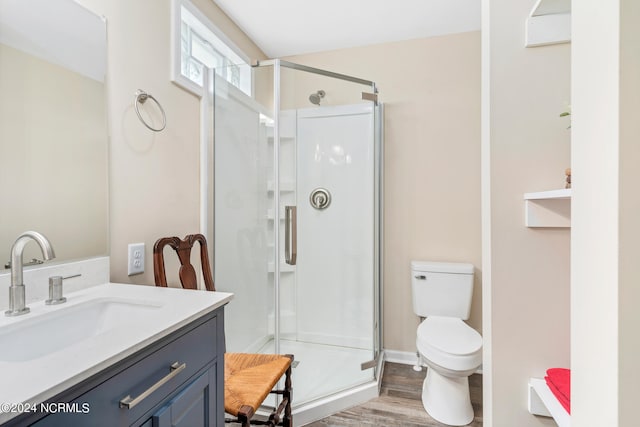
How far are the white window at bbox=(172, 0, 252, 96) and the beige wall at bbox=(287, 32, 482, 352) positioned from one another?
26.6 inches

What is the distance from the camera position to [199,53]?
191 cm

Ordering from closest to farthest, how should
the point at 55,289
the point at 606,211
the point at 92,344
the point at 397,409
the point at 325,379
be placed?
the point at 606,211, the point at 92,344, the point at 55,289, the point at 397,409, the point at 325,379

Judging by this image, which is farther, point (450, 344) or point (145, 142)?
point (450, 344)

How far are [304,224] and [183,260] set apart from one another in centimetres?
93

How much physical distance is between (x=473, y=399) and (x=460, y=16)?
2.47 metres

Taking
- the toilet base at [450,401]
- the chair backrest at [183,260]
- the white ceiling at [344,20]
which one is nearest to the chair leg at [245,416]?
the chair backrest at [183,260]

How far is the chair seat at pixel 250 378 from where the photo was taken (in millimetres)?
1174

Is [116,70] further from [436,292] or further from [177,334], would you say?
[436,292]

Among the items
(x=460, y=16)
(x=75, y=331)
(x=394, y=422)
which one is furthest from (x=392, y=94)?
(x=75, y=331)

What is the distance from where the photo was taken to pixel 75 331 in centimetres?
94

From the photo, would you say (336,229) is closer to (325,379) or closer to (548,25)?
(325,379)

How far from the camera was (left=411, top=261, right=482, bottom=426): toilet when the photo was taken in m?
1.64

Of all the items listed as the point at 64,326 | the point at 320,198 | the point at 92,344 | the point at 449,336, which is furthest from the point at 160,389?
the point at 320,198

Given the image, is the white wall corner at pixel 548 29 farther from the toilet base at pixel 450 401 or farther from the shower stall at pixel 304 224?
the toilet base at pixel 450 401
